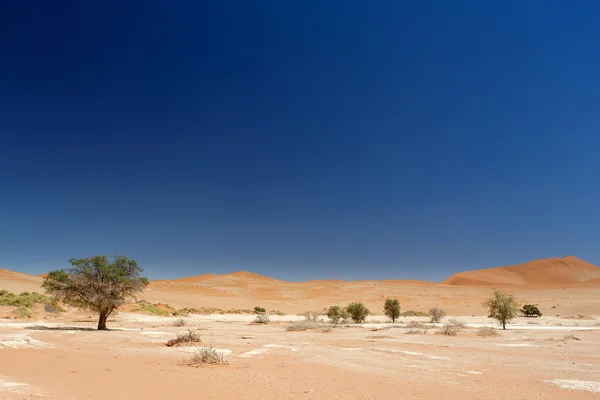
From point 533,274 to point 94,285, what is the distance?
5824 inches

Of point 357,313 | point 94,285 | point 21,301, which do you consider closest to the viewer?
point 94,285

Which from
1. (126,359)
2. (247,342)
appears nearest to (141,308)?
(247,342)

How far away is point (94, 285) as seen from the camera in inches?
989

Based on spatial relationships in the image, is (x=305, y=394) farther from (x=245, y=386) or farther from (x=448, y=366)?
(x=448, y=366)

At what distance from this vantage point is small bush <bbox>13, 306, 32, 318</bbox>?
3214 cm

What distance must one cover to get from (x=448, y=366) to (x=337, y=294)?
2957 inches

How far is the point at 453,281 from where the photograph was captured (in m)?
142

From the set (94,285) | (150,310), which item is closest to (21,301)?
(150,310)

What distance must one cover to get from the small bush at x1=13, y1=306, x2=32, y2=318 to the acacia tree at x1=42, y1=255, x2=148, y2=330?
31.0 ft

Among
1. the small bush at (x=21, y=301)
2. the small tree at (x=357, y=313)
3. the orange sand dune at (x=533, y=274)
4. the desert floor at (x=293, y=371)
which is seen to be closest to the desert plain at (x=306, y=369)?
the desert floor at (x=293, y=371)

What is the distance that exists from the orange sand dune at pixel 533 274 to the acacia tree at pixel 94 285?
12507 cm

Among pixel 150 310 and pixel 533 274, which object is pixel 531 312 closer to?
pixel 150 310

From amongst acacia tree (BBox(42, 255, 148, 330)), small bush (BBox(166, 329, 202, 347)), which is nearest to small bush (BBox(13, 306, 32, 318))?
acacia tree (BBox(42, 255, 148, 330))

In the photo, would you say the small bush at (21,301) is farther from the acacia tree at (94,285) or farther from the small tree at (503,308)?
the small tree at (503,308)
